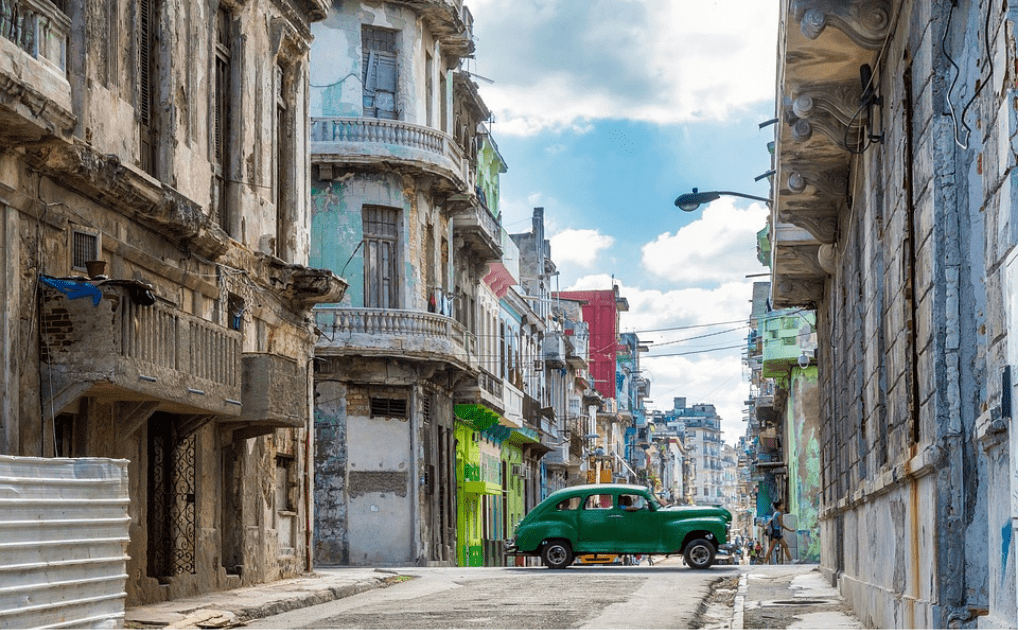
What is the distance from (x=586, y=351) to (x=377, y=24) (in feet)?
140

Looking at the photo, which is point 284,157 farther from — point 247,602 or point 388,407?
point 388,407

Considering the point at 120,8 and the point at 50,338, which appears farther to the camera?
the point at 120,8

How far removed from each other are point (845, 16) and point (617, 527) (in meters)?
17.3

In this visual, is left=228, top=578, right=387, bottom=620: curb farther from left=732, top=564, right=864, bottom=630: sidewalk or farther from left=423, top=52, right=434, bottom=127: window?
left=423, top=52, right=434, bottom=127: window

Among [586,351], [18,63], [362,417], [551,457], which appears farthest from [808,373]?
[18,63]

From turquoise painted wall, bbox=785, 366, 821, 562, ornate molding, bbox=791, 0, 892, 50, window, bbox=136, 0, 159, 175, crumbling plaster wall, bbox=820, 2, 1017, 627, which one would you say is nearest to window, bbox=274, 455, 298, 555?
window, bbox=136, 0, 159, 175

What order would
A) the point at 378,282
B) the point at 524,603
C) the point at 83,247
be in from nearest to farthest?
the point at 83,247 < the point at 524,603 < the point at 378,282

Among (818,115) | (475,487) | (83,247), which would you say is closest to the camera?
(818,115)

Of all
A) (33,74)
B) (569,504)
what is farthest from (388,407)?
(33,74)

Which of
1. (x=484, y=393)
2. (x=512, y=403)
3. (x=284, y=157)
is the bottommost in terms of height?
(x=512, y=403)

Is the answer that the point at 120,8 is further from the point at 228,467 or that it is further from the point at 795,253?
the point at 795,253

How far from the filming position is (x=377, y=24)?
32938 millimetres

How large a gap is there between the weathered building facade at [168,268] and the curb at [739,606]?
20.7 ft

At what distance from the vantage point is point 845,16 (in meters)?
11.2
